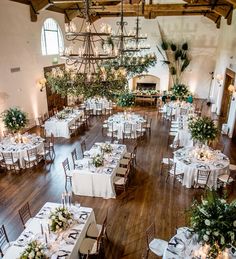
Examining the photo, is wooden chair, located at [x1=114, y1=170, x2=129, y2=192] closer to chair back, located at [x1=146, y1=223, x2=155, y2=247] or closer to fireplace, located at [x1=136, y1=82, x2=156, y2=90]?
chair back, located at [x1=146, y1=223, x2=155, y2=247]

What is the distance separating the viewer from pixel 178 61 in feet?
66.4

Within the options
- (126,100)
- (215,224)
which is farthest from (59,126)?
(215,224)

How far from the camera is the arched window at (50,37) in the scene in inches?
579

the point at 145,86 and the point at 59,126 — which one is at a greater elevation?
the point at 145,86

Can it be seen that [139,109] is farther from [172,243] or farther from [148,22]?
[172,243]

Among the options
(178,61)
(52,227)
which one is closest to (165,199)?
(52,227)

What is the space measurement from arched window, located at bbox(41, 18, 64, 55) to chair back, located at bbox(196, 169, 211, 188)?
10.7 m

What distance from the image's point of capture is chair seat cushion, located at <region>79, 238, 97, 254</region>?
5023 millimetres

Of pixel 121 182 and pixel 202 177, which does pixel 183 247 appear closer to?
pixel 121 182

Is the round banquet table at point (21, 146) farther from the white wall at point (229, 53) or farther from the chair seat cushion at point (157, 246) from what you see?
the white wall at point (229, 53)

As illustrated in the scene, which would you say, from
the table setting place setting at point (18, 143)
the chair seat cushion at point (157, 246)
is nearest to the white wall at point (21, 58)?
the table setting place setting at point (18, 143)

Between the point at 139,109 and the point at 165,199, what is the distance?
35.2ft

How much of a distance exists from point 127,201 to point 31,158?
13.6ft

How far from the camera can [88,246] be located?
16.9 feet
